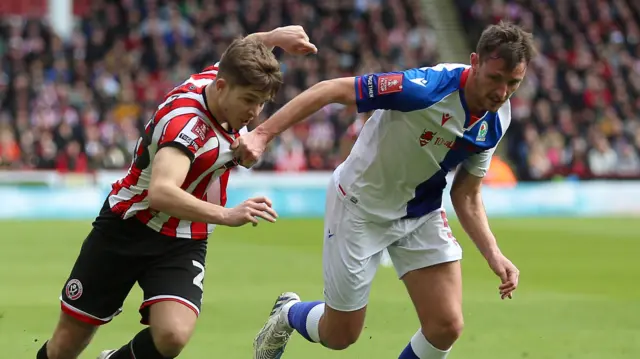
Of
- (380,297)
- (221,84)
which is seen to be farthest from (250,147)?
(380,297)

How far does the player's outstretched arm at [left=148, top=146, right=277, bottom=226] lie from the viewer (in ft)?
15.1

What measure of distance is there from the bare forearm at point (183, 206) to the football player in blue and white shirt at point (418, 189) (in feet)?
2.92

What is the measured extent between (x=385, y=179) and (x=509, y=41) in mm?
1071

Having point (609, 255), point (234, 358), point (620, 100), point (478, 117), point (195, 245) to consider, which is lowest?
point (620, 100)

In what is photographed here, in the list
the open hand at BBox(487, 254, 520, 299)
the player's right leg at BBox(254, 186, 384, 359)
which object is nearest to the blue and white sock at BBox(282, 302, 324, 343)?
the player's right leg at BBox(254, 186, 384, 359)

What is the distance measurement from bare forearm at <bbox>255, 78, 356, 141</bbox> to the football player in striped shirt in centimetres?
14

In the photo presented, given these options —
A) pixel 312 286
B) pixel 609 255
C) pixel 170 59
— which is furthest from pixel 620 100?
pixel 312 286

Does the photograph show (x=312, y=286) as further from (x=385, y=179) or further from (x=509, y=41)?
(x=509, y=41)

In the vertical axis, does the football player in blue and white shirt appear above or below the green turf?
above

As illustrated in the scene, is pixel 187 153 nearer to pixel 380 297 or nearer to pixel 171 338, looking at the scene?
pixel 171 338

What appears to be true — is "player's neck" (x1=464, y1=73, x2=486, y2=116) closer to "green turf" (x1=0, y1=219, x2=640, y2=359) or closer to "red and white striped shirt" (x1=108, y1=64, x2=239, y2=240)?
"red and white striped shirt" (x1=108, y1=64, x2=239, y2=240)

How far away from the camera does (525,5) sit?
2914cm

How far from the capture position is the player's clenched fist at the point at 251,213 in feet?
15.0

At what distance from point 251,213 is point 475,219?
182 centimetres
